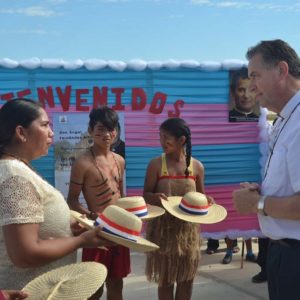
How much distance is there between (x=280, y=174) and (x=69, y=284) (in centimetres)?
91

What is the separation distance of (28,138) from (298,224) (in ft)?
3.74

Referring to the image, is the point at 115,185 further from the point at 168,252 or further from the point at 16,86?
the point at 16,86

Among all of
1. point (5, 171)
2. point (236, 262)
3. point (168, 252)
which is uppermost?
point (5, 171)

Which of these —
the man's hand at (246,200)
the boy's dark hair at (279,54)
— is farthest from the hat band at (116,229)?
the boy's dark hair at (279,54)

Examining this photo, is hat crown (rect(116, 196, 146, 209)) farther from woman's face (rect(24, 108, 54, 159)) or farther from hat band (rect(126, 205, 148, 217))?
woman's face (rect(24, 108, 54, 159))

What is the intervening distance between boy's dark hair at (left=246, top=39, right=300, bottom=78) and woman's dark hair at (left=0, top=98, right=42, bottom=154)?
98 centimetres

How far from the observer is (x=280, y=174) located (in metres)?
1.81

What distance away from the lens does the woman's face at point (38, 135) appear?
1.85 metres

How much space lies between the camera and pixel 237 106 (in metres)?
5.04

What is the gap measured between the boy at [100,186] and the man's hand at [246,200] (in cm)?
Answer: 133

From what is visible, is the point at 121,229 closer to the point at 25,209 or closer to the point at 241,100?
the point at 25,209

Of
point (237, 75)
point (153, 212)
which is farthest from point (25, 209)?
point (237, 75)

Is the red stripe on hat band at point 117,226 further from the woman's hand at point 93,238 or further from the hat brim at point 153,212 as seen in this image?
the hat brim at point 153,212

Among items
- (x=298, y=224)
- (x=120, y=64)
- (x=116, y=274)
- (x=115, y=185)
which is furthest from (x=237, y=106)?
(x=298, y=224)
